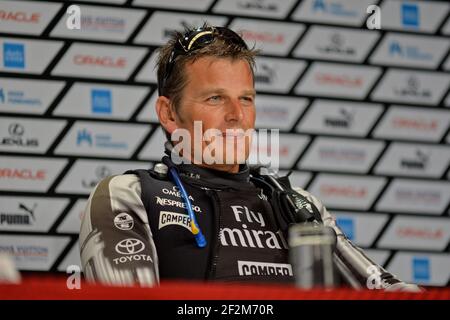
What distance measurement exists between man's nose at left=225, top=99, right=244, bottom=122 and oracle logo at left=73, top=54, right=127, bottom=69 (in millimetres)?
1991

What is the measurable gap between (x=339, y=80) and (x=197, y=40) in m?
2.28

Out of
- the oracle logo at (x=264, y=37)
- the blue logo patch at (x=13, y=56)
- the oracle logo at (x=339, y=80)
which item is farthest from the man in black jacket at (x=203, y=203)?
the oracle logo at (x=339, y=80)

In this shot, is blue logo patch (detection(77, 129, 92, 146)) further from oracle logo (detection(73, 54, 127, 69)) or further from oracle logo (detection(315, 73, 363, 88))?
oracle logo (detection(315, 73, 363, 88))

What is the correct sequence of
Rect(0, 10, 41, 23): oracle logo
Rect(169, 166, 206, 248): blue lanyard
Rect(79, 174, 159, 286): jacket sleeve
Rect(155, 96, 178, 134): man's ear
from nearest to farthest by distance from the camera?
Rect(79, 174, 159, 286): jacket sleeve < Rect(169, 166, 206, 248): blue lanyard < Rect(155, 96, 178, 134): man's ear < Rect(0, 10, 41, 23): oracle logo

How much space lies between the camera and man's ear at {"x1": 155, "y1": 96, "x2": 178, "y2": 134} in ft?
7.34

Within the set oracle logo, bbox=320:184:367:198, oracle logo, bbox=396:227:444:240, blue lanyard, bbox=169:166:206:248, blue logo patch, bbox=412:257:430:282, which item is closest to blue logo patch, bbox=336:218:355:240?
oracle logo, bbox=320:184:367:198

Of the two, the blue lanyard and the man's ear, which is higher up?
the man's ear

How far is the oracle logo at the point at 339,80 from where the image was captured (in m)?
4.32

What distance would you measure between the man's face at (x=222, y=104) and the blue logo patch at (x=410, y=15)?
254 cm

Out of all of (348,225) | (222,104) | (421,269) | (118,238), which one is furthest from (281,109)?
(118,238)

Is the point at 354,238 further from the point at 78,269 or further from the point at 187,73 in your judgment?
the point at 187,73

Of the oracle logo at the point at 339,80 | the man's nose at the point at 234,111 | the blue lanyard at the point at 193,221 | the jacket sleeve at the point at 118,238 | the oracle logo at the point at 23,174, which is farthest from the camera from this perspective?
the oracle logo at the point at 339,80

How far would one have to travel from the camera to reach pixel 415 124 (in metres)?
4.42

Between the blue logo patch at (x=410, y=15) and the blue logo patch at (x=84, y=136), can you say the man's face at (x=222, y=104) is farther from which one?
the blue logo patch at (x=410, y=15)
